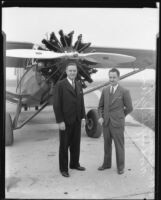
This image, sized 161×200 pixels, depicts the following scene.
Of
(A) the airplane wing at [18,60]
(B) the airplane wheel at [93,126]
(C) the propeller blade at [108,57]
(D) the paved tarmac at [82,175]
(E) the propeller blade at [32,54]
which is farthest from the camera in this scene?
(B) the airplane wheel at [93,126]

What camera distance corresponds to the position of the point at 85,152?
4422 mm

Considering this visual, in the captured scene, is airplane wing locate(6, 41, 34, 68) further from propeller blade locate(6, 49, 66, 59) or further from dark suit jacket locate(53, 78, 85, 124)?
dark suit jacket locate(53, 78, 85, 124)

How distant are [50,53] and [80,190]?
1880 millimetres

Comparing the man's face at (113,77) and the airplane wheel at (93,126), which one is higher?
the man's face at (113,77)

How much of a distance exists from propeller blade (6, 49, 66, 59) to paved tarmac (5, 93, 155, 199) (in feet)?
4.16

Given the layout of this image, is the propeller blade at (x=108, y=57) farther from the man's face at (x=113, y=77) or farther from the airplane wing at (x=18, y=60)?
the airplane wing at (x=18, y=60)

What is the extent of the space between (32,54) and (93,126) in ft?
6.84

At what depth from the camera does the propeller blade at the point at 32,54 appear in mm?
3672

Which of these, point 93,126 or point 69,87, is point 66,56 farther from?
point 93,126

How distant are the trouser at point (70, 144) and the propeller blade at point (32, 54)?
0.99 meters

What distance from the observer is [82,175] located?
348 centimetres

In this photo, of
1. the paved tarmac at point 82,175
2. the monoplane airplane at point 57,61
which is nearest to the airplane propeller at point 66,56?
the monoplane airplane at point 57,61

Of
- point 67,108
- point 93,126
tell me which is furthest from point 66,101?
point 93,126

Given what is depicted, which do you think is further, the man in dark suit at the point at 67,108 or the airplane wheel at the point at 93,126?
the airplane wheel at the point at 93,126
